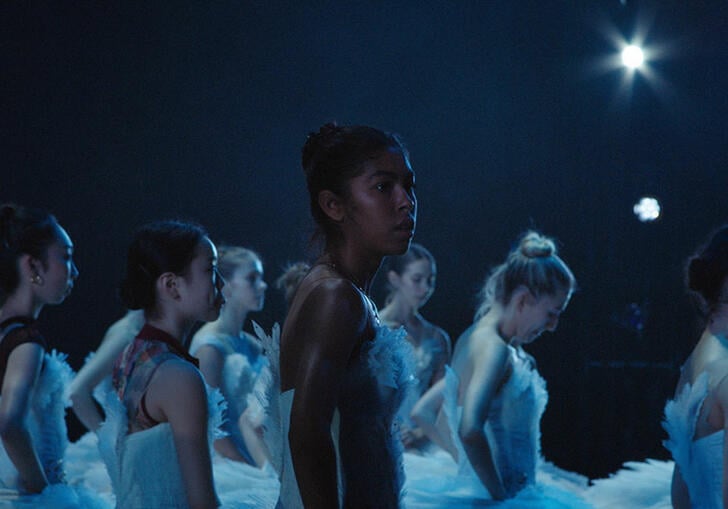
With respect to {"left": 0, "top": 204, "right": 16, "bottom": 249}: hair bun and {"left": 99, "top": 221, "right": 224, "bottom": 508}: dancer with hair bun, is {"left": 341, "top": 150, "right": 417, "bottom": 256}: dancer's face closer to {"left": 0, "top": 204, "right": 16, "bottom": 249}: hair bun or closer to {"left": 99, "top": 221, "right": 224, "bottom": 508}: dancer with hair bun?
{"left": 99, "top": 221, "right": 224, "bottom": 508}: dancer with hair bun

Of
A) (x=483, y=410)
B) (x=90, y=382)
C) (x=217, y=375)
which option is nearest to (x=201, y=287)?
(x=483, y=410)

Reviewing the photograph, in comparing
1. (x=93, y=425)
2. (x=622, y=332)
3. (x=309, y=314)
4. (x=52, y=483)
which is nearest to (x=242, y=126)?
(x=93, y=425)

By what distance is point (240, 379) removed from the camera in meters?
3.88

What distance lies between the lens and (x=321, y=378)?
1.17 metres

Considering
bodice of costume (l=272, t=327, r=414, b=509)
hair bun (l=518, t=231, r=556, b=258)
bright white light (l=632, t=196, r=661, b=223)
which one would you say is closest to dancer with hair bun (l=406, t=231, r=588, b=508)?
hair bun (l=518, t=231, r=556, b=258)

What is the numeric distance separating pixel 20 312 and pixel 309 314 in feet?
5.56

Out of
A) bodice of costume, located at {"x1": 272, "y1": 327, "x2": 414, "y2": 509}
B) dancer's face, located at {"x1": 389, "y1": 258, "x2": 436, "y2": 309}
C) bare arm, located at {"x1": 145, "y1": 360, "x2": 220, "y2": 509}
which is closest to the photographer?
bodice of costume, located at {"x1": 272, "y1": 327, "x2": 414, "y2": 509}

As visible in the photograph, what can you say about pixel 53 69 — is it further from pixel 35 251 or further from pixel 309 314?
pixel 309 314

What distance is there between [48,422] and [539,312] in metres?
1.74

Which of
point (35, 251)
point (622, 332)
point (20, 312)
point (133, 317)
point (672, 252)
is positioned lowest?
point (20, 312)

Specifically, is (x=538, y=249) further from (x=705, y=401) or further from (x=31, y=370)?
(x=31, y=370)

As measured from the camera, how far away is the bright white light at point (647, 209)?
15.5 feet

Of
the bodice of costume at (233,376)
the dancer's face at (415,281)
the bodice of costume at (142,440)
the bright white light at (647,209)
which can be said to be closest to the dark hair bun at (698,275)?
the bodice of costume at (142,440)

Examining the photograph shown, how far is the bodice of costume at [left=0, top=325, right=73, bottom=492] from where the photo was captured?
260 cm
